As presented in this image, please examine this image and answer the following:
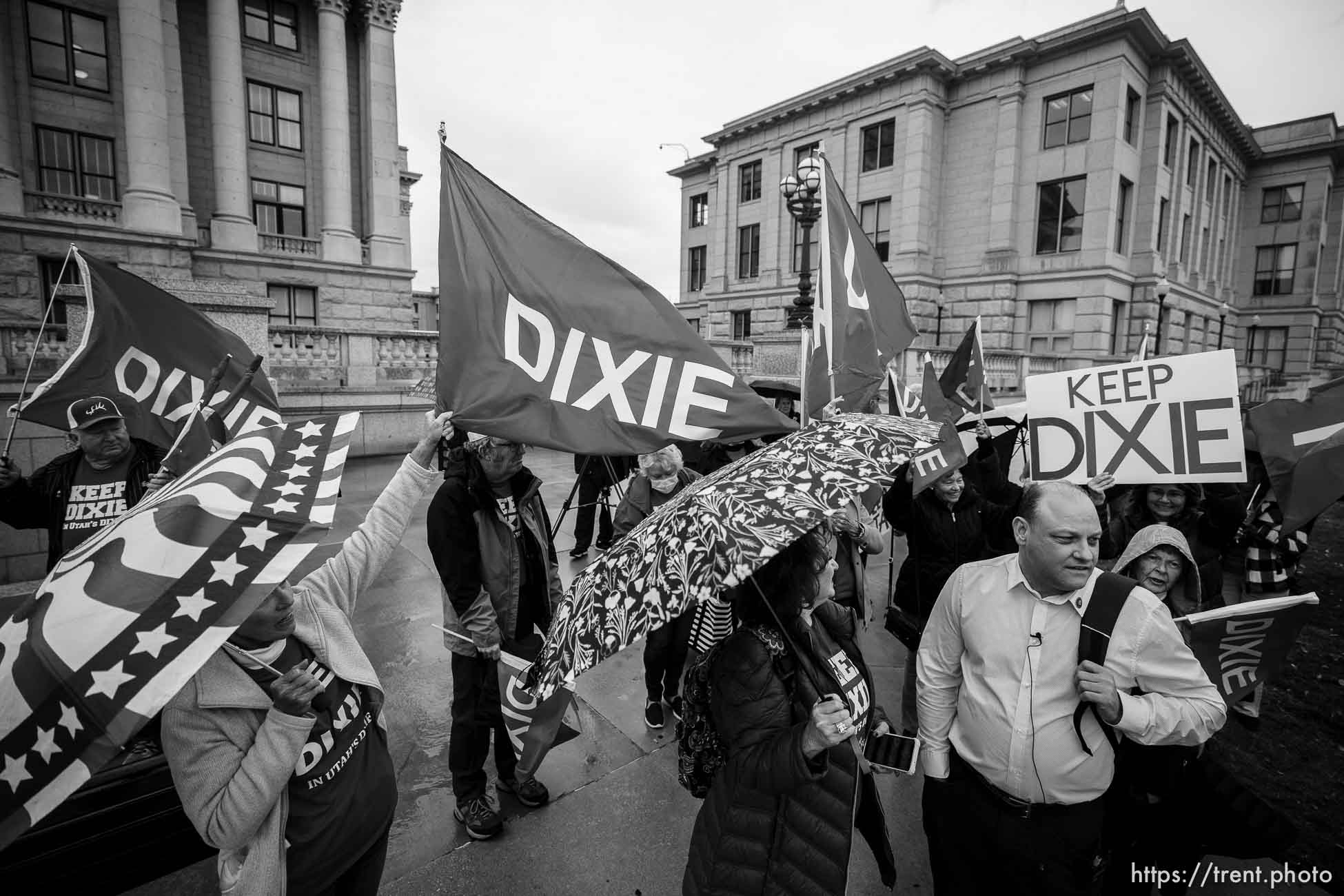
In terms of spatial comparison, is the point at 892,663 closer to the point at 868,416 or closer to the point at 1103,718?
the point at 1103,718

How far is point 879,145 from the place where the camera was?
3027 cm

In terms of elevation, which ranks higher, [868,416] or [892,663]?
[868,416]

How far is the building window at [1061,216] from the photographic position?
84.7ft

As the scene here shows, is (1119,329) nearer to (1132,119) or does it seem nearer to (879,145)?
(1132,119)

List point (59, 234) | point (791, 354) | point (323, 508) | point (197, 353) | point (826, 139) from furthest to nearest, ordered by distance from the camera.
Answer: point (826, 139) < point (59, 234) < point (791, 354) < point (197, 353) < point (323, 508)

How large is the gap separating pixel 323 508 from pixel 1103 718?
7.97ft

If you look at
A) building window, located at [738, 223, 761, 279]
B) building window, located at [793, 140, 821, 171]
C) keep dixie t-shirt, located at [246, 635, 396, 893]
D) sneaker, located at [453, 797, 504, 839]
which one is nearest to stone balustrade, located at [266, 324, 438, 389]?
sneaker, located at [453, 797, 504, 839]

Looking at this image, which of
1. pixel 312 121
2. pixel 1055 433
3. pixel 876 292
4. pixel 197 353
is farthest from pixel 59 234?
pixel 1055 433

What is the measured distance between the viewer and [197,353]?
13.0 ft

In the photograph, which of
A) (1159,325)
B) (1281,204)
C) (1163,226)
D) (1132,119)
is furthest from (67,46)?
(1281,204)

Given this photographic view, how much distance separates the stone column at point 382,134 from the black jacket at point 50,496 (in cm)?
2074

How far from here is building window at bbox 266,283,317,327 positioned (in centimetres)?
2083

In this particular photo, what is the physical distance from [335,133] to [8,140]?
8146mm

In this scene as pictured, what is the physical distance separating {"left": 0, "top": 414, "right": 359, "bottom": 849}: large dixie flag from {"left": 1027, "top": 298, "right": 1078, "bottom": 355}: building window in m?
29.2
